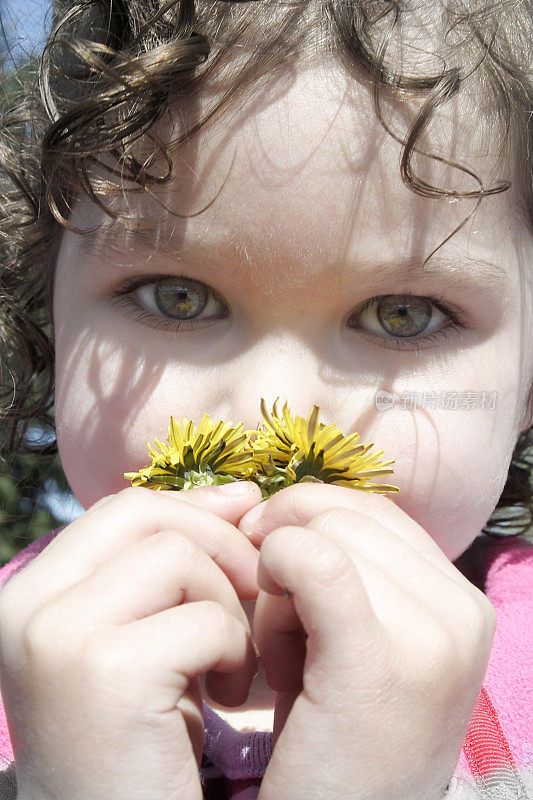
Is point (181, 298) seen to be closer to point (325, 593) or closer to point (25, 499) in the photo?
point (325, 593)

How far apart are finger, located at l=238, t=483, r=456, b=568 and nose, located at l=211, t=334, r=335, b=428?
0.21 meters

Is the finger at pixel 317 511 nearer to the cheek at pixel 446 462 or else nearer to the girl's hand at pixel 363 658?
the girl's hand at pixel 363 658

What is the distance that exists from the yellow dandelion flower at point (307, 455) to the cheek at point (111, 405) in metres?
0.20

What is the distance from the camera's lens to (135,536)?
100cm

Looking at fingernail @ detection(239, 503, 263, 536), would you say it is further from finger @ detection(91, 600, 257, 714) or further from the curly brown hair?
the curly brown hair

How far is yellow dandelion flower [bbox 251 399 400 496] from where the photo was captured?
1.15 metres

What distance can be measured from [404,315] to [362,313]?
0.09 m

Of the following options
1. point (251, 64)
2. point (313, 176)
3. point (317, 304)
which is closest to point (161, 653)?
point (317, 304)

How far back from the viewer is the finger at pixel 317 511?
1.04m

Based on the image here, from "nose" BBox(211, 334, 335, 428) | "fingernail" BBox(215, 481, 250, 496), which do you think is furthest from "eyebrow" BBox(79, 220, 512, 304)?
"fingernail" BBox(215, 481, 250, 496)

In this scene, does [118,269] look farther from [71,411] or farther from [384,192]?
[384,192]

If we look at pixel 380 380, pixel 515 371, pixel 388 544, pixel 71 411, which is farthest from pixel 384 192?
pixel 71 411

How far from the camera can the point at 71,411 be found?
1.48 metres

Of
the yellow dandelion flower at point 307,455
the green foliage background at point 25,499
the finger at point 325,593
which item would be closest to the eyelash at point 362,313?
the yellow dandelion flower at point 307,455
